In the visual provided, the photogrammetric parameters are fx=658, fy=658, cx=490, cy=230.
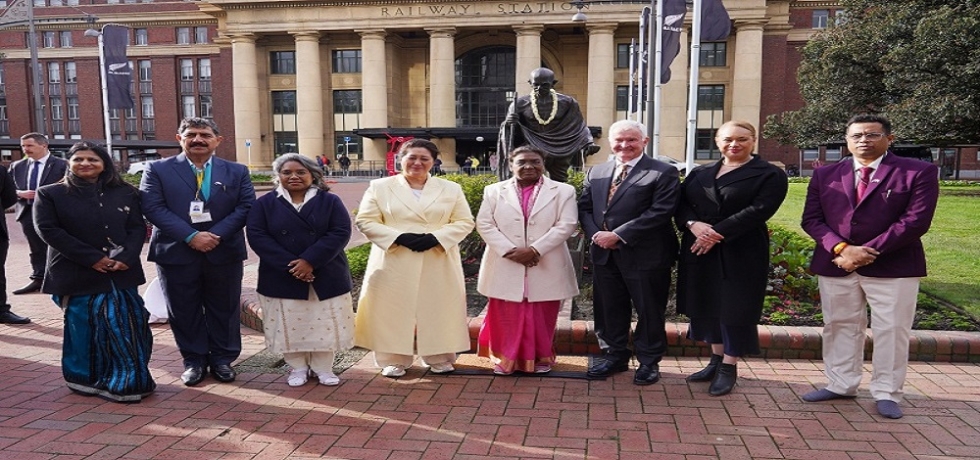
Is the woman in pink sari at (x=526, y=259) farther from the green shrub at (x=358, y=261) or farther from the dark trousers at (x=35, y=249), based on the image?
the dark trousers at (x=35, y=249)

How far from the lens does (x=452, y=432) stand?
4078 mm

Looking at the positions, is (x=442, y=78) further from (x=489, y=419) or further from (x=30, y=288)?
(x=489, y=419)

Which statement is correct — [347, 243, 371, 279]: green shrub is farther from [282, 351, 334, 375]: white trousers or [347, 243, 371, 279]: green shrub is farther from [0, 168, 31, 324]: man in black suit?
[0, 168, 31, 324]: man in black suit

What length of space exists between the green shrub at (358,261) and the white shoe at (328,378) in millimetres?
2719

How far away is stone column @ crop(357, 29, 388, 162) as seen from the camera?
141 feet

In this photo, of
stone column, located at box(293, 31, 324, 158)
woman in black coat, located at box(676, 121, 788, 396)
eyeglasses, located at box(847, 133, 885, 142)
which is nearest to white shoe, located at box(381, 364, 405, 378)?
woman in black coat, located at box(676, 121, 788, 396)

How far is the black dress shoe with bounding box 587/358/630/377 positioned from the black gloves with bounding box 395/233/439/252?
5.20 ft

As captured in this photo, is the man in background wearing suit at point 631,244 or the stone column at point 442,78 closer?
the man in background wearing suit at point 631,244

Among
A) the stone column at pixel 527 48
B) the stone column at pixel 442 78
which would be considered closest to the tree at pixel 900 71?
the stone column at pixel 527 48

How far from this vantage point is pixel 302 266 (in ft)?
15.6

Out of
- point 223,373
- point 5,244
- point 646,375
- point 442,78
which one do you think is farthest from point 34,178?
point 442,78

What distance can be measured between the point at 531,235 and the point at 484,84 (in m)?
44.3

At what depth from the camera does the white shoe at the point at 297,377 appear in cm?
496

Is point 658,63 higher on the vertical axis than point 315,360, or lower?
higher
